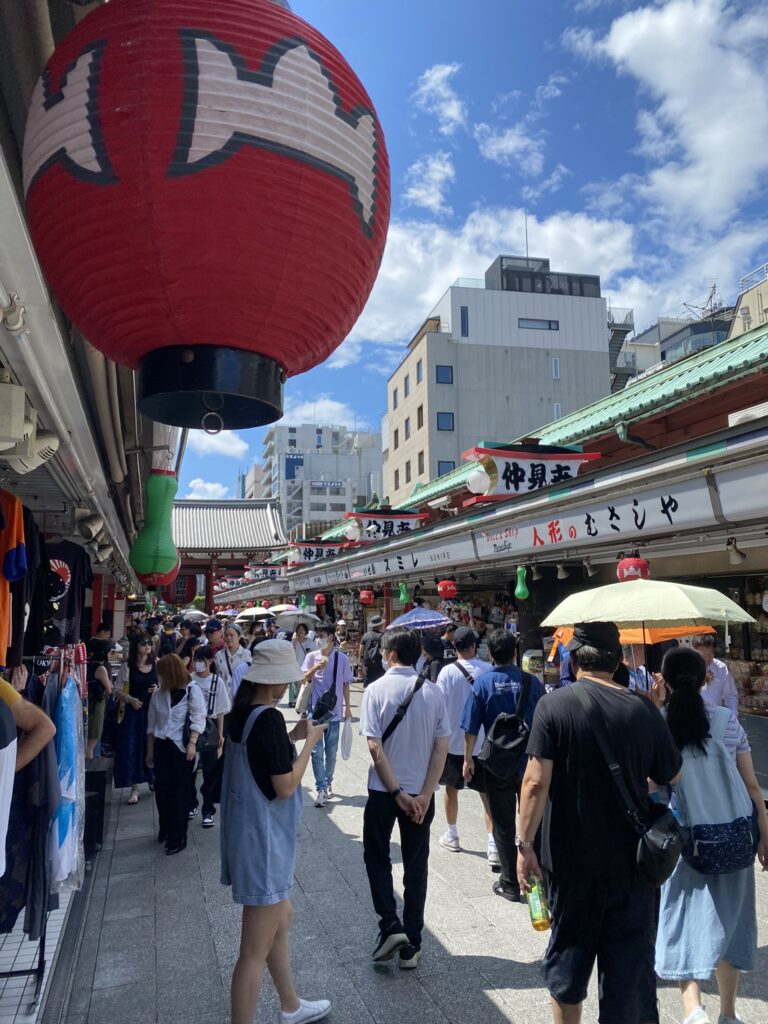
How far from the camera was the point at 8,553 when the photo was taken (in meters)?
4.14

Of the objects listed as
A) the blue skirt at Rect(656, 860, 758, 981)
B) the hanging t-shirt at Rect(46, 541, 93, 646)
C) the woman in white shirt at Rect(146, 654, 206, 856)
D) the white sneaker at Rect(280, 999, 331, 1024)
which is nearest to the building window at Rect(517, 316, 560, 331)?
the hanging t-shirt at Rect(46, 541, 93, 646)

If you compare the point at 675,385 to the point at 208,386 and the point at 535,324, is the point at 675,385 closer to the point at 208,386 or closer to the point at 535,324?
the point at 208,386

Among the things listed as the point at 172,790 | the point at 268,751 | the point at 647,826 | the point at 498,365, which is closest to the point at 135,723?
the point at 172,790

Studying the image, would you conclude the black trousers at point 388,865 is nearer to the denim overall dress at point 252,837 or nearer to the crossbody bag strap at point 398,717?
the crossbody bag strap at point 398,717

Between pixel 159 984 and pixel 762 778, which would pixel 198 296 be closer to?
pixel 159 984

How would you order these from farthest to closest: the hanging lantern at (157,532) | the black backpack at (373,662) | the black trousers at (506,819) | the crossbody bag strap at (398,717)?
the black backpack at (373,662)
the hanging lantern at (157,532)
the black trousers at (506,819)
the crossbody bag strap at (398,717)

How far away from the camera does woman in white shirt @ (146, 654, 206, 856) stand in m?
6.21

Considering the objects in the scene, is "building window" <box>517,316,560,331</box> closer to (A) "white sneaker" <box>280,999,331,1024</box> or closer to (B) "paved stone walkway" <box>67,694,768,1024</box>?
(B) "paved stone walkway" <box>67,694,768,1024</box>

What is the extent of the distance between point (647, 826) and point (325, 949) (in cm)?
A: 251

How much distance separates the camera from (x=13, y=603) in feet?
15.2

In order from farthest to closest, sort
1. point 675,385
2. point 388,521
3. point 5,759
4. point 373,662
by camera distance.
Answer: point 388,521 → point 373,662 → point 675,385 → point 5,759

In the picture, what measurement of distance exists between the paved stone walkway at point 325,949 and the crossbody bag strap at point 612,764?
1441 mm

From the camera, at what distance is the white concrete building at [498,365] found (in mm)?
40938

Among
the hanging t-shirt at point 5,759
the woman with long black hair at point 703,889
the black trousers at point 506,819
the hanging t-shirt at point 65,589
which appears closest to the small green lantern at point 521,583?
the black trousers at point 506,819
